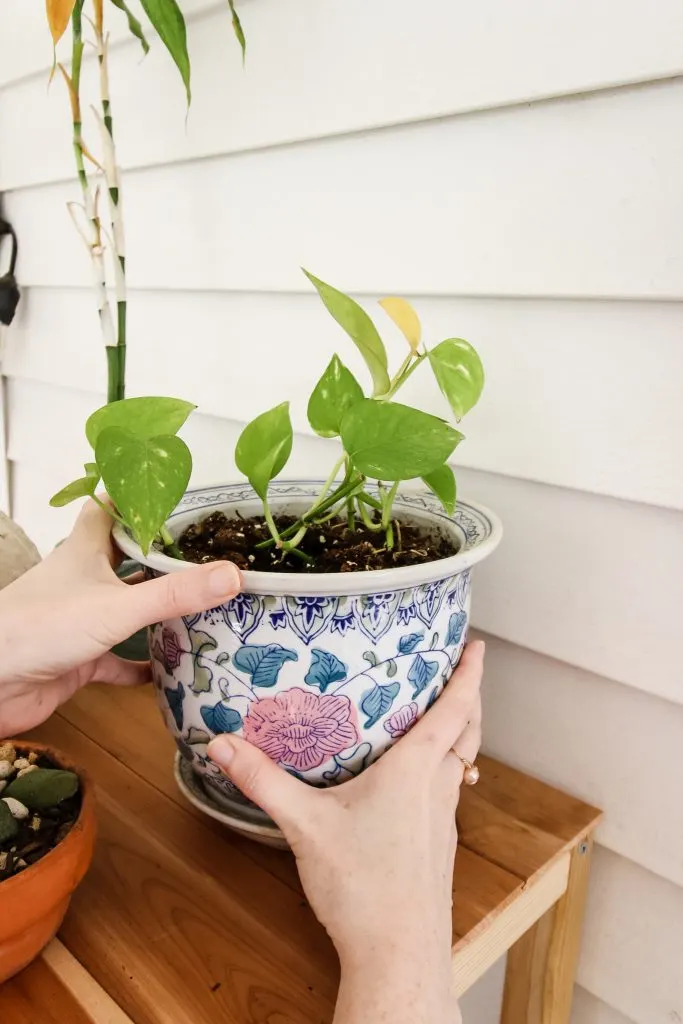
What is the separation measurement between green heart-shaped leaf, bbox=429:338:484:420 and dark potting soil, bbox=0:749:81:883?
42 cm

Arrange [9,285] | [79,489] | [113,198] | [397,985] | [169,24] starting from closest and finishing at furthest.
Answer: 1. [397,985]
2. [79,489]
3. [169,24]
4. [113,198]
5. [9,285]

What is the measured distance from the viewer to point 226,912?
61cm

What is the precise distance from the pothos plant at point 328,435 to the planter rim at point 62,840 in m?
0.20

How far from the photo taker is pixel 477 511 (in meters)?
0.67

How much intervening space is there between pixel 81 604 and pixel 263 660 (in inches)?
5.4

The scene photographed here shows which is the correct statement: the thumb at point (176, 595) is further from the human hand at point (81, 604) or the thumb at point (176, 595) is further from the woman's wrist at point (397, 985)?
the woman's wrist at point (397, 985)

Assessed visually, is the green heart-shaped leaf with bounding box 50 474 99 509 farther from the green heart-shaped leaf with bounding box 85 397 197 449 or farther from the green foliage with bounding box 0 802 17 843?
the green foliage with bounding box 0 802 17 843

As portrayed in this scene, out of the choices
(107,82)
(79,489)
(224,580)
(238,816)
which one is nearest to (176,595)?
(224,580)

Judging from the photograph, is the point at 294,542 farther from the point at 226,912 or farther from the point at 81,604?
the point at 226,912

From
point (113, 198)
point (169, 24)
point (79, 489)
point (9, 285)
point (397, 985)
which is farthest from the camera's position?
point (9, 285)

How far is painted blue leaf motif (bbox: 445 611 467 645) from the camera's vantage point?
60 cm

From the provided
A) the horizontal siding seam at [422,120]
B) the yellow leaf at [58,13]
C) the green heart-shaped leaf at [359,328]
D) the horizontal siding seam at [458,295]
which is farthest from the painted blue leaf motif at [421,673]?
the yellow leaf at [58,13]

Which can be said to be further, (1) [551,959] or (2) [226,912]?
(1) [551,959]

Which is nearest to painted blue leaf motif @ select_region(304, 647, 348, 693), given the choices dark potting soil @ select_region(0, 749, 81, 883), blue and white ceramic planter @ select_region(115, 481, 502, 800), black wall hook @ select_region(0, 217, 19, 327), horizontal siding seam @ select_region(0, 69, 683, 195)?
blue and white ceramic planter @ select_region(115, 481, 502, 800)
